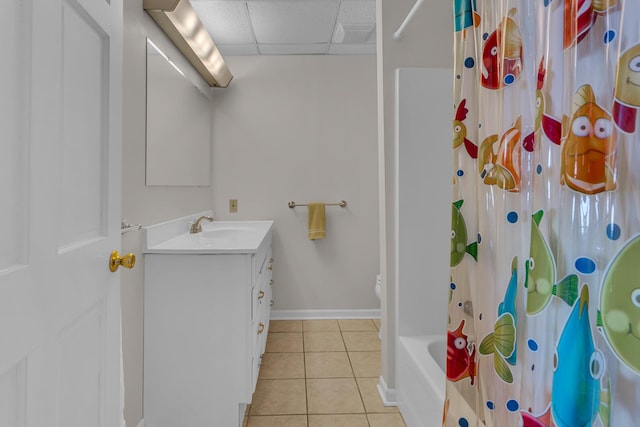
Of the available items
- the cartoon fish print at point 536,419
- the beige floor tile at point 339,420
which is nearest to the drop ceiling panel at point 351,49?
the beige floor tile at point 339,420

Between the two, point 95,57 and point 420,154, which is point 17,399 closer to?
point 95,57

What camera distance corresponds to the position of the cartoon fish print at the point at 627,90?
17.9 inches

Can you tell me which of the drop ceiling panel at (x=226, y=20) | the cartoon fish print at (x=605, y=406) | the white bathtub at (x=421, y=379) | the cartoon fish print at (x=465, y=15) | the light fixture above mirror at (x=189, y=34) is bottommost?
the white bathtub at (x=421, y=379)

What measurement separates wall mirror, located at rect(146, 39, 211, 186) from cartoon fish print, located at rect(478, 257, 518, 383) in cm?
162

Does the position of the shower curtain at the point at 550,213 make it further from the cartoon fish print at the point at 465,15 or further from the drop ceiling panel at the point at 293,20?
the drop ceiling panel at the point at 293,20

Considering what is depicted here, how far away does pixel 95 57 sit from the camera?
0.84m

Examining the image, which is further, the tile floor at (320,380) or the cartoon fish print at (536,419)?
the tile floor at (320,380)

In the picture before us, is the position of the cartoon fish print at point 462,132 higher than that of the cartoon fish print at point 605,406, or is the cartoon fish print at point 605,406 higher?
the cartoon fish print at point 462,132

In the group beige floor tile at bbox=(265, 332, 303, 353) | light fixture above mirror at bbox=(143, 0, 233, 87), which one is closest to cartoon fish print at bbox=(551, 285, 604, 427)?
light fixture above mirror at bbox=(143, 0, 233, 87)

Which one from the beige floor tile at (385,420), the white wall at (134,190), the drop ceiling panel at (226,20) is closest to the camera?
the white wall at (134,190)

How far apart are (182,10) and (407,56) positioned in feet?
3.96

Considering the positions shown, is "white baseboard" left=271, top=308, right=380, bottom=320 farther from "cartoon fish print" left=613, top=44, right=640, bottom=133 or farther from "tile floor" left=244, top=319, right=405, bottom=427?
"cartoon fish print" left=613, top=44, right=640, bottom=133

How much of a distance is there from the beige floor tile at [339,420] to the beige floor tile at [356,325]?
111cm

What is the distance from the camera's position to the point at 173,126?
6.70ft
